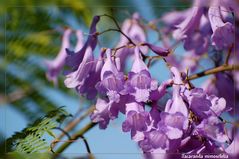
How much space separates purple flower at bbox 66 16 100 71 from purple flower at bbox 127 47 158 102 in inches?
4.7

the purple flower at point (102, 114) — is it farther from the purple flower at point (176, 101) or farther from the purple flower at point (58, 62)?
the purple flower at point (58, 62)

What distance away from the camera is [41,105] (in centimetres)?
101

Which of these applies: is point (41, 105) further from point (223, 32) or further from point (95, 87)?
point (223, 32)

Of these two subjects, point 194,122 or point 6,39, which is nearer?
point 194,122

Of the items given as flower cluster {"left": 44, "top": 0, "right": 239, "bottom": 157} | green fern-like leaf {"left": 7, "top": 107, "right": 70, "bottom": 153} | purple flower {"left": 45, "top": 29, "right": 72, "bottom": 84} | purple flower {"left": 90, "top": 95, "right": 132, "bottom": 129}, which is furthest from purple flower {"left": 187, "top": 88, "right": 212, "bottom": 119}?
purple flower {"left": 45, "top": 29, "right": 72, "bottom": 84}

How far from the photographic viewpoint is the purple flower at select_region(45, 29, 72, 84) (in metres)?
1.12

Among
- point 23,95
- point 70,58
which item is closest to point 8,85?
point 23,95

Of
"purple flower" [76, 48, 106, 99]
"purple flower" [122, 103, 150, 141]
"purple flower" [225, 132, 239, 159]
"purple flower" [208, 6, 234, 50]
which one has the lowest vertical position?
"purple flower" [225, 132, 239, 159]

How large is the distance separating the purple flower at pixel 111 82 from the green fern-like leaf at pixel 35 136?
88mm

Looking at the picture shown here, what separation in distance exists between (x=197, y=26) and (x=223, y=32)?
0.12 m

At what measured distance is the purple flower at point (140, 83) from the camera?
82 cm

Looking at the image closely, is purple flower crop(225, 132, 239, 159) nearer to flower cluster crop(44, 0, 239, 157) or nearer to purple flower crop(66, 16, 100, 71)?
flower cluster crop(44, 0, 239, 157)

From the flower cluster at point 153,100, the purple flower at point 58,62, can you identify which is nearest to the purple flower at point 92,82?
the flower cluster at point 153,100

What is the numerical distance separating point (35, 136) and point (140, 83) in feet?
0.62
